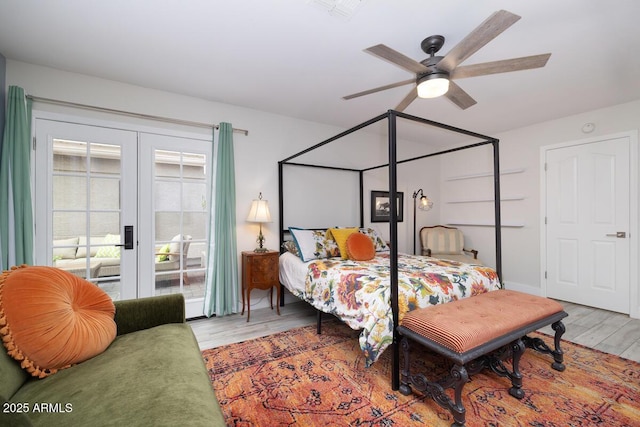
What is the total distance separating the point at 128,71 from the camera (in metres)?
2.51

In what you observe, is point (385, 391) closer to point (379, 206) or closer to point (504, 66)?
point (504, 66)

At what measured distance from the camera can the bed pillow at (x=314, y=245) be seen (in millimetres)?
3107

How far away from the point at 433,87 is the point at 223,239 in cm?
251

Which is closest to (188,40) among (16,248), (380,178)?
(16,248)

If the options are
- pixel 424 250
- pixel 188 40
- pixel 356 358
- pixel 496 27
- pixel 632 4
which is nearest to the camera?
pixel 496 27

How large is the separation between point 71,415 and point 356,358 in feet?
5.87

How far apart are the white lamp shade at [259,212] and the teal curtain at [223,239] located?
0.20 m

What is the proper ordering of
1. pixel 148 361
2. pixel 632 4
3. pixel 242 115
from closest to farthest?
pixel 148 361, pixel 632 4, pixel 242 115

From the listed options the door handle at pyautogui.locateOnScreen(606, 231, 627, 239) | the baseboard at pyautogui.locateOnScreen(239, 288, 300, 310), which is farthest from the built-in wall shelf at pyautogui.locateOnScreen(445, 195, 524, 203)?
the baseboard at pyautogui.locateOnScreen(239, 288, 300, 310)

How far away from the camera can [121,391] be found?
40.4 inches

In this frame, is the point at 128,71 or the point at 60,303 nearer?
the point at 60,303

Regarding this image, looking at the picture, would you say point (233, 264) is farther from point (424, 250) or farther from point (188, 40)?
point (424, 250)

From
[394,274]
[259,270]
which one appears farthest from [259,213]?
[394,274]

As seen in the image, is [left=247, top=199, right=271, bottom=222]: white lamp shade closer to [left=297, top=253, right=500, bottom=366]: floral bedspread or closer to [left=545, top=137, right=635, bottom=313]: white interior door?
[left=297, top=253, right=500, bottom=366]: floral bedspread
